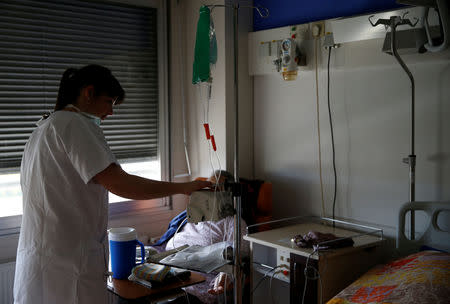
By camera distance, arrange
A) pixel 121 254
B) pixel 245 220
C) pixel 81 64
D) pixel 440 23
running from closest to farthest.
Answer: pixel 121 254, pixel 440 23, pixel 245 220, pixel 81 64

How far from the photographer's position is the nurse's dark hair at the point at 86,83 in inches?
70.0

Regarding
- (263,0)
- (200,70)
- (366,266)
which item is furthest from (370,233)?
(263,0)

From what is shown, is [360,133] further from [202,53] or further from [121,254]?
[121,254]

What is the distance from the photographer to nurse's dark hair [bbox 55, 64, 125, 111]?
5.83 ft

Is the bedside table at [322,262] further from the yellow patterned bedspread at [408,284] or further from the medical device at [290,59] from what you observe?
the medical device at [290,59]

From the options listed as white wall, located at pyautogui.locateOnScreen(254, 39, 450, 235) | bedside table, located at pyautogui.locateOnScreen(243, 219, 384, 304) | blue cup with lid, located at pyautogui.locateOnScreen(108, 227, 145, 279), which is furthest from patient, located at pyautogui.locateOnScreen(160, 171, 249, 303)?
blue cup with lid, located at pyautogui.locateOnScreen(108, 227, 145, 279)

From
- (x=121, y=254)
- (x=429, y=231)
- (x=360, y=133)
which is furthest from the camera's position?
(x=360, y=133)

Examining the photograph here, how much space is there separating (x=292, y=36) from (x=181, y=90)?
0.99m

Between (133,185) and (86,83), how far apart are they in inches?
16.9

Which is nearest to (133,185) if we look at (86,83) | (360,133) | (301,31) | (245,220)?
(86,83)

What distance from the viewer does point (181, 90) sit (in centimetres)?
359

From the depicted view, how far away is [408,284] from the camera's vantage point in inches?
71.6

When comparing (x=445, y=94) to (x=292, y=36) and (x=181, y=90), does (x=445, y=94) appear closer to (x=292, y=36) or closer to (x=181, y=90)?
(x=292, y=36)

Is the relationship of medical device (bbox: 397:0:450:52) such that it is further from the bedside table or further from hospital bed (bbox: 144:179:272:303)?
hospital bed (bbox: 144:179:272:303)
